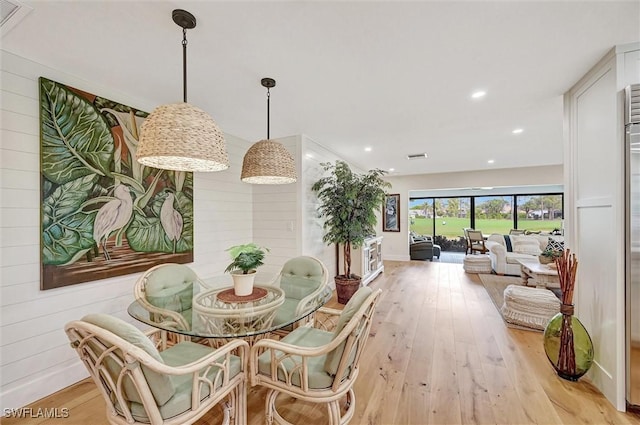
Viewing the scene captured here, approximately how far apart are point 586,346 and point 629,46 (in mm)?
2195

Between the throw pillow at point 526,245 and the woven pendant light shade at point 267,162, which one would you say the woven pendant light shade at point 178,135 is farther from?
the throw pillow at point 526,245

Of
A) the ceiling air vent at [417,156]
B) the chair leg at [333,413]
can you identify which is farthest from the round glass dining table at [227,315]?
the ceiling air vent at [417,156]

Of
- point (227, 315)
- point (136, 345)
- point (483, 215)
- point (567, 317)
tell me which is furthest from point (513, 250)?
point (136, 345)

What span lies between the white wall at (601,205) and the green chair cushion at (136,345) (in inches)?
111

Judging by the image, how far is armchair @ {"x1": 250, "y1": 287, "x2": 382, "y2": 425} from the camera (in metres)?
1.33

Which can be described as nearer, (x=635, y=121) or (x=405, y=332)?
(x=635, y=121)

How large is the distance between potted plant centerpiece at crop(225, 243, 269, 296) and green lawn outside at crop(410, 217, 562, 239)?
9586 millimetres

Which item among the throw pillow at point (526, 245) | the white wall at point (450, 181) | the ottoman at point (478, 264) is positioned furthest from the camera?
the white wall at point (450, 181)

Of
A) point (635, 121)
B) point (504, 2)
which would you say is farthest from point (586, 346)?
point (504, 2)

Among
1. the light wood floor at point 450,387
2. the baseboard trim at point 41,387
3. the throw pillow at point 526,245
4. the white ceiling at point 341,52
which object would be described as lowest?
the light wood floor at point 450,387

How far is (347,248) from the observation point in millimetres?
3994

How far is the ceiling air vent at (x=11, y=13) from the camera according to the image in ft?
4.67

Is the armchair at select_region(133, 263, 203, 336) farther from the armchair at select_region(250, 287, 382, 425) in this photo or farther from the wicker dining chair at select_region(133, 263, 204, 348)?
the armchair at select_region(250, 287, 382, 425)

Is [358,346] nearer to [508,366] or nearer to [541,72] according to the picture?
[508,366]
